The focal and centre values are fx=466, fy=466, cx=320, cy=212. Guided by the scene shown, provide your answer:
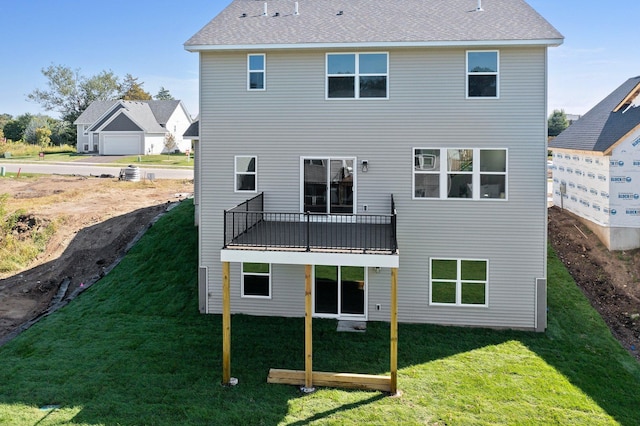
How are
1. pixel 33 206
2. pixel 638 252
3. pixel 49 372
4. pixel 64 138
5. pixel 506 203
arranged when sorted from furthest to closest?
1. pixel 64 138
2. pixel 33 206
3. pixel 638 252
4. pixel 506 203
5. pixel 49 372

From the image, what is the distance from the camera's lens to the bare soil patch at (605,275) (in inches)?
518

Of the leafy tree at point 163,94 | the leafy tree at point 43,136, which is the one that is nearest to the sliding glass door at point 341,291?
the leafy tree at point 43,136

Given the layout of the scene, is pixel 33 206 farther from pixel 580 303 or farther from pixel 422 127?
pixel 580 303

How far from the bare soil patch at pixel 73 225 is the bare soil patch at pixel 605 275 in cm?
1645

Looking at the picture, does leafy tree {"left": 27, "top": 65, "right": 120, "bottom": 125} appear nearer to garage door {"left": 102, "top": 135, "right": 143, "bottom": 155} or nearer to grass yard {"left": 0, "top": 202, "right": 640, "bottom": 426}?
garage door {"left": 102, "top": 135, "right": 143, "bottom": 155}

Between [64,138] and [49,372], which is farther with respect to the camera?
[64,138]

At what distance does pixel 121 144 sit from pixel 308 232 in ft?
143

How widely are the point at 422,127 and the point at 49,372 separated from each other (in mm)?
10867

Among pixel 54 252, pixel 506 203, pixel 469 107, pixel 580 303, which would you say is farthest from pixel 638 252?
pixel 54 252

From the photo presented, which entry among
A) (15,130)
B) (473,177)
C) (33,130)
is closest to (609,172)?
(473,177)

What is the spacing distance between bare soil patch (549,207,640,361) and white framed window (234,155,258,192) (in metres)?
10.8

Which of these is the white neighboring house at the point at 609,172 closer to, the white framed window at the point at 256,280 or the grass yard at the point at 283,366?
the grass yard at the point at 283,366

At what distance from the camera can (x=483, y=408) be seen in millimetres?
8914

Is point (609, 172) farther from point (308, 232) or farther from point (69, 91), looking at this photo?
point (69, 91)
